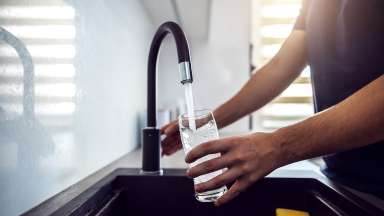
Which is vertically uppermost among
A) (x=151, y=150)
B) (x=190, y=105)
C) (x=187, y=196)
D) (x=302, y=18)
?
(x=302, y=18)

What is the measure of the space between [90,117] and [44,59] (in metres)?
0.25

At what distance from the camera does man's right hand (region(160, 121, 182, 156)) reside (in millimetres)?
820

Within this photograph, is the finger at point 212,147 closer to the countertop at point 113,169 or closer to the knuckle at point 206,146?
the knuckle at point 206,146

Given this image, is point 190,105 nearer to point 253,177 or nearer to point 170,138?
point 253,177

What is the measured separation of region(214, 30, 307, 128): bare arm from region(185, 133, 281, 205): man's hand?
49 cm

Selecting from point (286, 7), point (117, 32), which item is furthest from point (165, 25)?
point (286, 7)

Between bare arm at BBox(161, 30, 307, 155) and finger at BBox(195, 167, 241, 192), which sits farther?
bare arm at BBox(161, 30, 307, 155)

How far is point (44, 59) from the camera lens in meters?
0.55

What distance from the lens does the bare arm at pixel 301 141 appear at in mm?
427

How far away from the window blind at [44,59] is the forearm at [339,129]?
39 centimetres

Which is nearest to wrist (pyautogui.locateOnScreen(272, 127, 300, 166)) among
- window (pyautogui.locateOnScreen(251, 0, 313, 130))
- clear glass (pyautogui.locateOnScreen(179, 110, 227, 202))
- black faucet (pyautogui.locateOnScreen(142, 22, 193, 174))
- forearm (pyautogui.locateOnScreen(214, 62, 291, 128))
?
clear glass (pyautogui.locateOnScreen(179, 110, 227, 202))

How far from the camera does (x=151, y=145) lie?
760 millimetres

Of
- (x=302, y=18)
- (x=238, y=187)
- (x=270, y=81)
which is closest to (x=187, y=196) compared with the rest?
(x=238, y=187)

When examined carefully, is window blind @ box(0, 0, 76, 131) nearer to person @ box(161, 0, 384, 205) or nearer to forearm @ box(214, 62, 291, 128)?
person @ box(161, 0, 384, 205)
